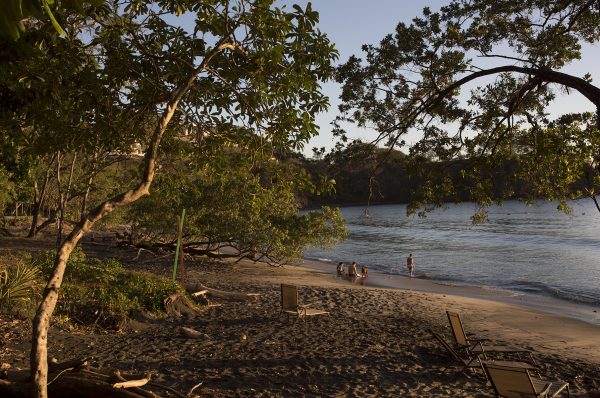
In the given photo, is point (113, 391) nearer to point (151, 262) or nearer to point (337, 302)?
point (337, 302)

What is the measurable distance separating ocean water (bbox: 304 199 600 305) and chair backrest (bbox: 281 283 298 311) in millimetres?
2997

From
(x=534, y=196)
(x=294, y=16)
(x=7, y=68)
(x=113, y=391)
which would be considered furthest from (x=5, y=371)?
(x=534, y=196)

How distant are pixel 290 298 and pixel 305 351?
271cm

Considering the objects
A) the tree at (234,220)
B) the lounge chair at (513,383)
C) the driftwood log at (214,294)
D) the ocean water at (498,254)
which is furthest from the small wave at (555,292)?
the lounge chair at (513,383)

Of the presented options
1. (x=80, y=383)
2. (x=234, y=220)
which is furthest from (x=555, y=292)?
(x=80, y=383)

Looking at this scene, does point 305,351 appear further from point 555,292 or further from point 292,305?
point 555,292

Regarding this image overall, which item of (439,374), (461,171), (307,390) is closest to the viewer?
(307,390)

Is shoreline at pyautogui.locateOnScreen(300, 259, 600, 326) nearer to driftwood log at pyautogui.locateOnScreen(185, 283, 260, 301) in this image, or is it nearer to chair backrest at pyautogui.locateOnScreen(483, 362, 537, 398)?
driftwood log at pyautogui.locateOnScreen(185, 283, 260, 301)

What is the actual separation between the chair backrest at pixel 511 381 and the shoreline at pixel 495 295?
1306cm

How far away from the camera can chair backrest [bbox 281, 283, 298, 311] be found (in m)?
11.4

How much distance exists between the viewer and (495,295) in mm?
23594

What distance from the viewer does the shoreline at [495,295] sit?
63.4 ft

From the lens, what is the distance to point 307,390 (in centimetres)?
695

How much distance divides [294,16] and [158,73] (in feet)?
5.95
